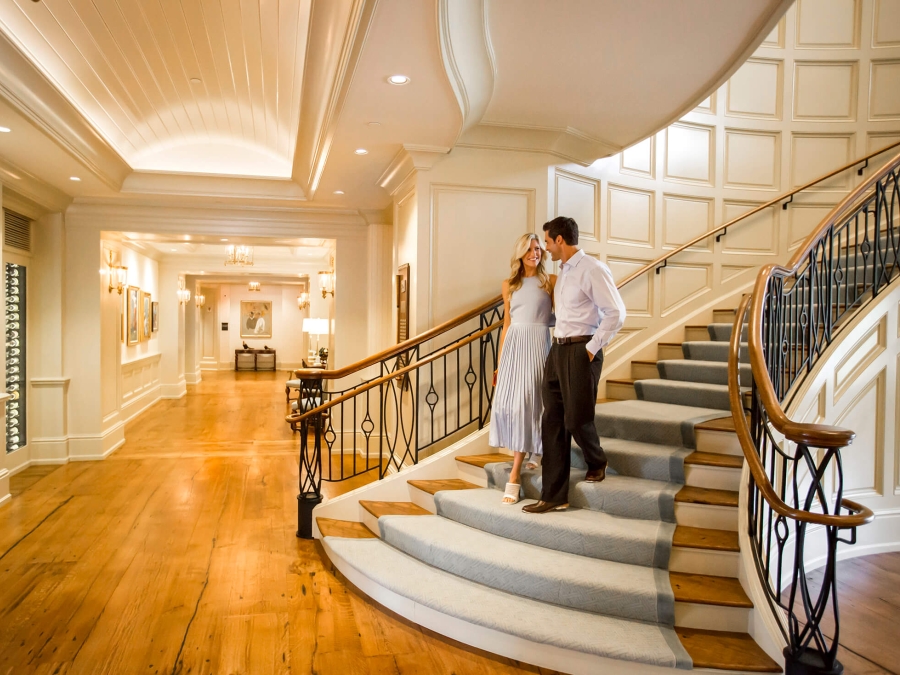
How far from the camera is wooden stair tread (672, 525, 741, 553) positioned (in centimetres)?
277

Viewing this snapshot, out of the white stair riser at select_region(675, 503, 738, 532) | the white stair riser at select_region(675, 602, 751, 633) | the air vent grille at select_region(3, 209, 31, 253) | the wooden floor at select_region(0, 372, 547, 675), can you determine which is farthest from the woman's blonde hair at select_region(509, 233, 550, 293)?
the air vent grille at select_region(3, 209, 31, 253)

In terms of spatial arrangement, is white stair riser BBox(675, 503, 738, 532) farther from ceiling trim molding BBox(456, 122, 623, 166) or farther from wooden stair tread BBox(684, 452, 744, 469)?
ceiling trim molding BBox(456, 122, 623, 166)

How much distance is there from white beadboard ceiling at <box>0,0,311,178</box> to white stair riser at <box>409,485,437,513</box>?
3007 millimetres

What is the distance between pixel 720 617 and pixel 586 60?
301 cm

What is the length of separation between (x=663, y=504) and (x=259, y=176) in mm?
5397

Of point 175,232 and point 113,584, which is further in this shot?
point 175,232

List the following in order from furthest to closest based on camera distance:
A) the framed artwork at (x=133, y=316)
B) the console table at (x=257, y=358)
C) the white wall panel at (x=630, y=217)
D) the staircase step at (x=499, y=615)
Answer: the console table at (x=257, y=358)
the framed artwork at (x=133, y=316)
the white wall panel at (x=630, y=217)
the staircase step at (x=499, y=615)

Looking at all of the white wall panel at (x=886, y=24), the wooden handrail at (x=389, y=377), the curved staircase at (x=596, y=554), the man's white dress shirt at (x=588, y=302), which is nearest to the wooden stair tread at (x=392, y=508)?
the curved staircase at (x=596, y=554)

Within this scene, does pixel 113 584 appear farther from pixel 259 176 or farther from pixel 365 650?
pixel 259 176

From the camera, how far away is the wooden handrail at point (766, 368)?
210 centimetres

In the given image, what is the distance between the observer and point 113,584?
11.4 ft

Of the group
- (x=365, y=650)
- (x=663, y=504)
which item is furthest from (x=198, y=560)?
(x=663, y=504)

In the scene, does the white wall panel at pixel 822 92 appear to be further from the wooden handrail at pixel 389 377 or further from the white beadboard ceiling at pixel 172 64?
the white beadboard ceiling at pixel 172 64

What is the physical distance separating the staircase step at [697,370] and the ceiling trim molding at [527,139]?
1898 mm
